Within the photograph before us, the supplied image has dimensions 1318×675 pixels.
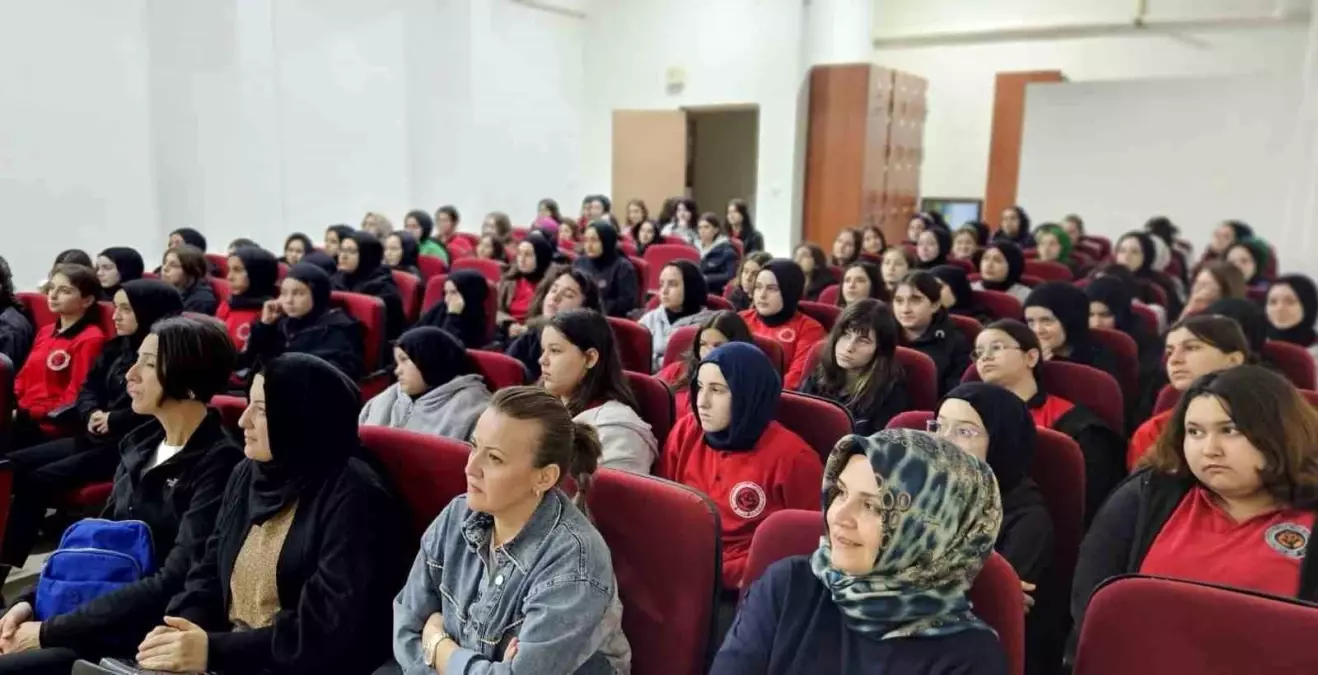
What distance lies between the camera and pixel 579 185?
11.1m

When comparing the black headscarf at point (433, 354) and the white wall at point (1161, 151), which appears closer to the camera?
the black headscarf at point (433, 354)

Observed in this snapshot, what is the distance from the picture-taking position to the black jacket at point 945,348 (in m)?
3.63

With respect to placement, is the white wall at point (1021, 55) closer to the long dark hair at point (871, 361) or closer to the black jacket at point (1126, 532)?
the long dark hair at point (871, 361)

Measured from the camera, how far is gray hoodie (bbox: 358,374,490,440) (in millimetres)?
2799

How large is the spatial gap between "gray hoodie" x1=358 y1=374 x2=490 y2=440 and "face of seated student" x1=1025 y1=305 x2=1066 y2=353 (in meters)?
2.08

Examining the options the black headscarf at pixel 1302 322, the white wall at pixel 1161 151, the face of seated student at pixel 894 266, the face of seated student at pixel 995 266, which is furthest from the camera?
the white wall at pixel 1161 151

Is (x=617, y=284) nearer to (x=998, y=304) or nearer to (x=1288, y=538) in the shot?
(x=998, y=304)

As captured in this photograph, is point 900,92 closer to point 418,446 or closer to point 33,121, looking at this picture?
point 33,121

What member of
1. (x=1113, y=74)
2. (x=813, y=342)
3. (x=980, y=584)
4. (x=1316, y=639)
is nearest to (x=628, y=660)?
(x=980, y=584)

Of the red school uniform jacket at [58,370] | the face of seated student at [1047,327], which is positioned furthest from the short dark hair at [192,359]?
the face of seated student at [1047,327]

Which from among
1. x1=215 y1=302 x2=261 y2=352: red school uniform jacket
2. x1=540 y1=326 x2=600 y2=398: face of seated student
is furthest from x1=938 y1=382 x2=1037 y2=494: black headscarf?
x1=215 y1=302 x2=261 y2=352: red school uniform jacket

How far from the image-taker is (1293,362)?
3549 millimetres

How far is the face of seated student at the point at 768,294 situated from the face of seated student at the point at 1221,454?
2.21 metres

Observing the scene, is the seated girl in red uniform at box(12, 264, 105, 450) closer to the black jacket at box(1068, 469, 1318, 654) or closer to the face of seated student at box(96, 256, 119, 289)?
the face of seated student at box(96, 256, 119, 289)
